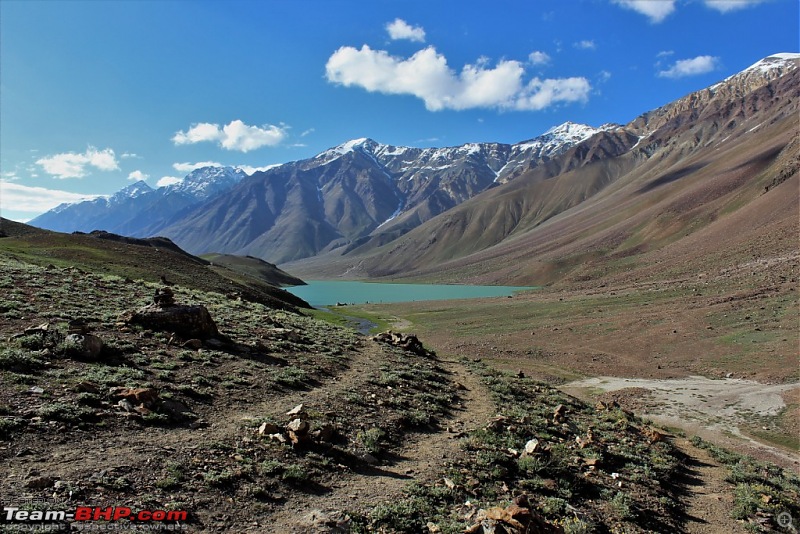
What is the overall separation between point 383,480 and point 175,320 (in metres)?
14.0

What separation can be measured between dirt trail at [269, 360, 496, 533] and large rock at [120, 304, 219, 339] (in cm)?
1221

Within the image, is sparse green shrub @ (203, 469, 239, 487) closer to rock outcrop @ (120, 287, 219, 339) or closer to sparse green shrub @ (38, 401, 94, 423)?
sparse green shrub @ (38, 401, 94, 423)

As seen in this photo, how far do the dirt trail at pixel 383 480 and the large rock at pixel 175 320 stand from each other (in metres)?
12.2

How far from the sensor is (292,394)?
1673 centimetres

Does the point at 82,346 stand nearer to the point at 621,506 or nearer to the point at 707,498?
the point at 621,506

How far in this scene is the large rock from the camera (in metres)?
20.2

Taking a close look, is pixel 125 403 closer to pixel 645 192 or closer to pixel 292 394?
pixel 292 394

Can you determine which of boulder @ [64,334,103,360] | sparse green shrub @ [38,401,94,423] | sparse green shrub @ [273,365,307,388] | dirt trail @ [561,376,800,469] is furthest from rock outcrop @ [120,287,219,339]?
dirt trail @ [561,376,800,469]

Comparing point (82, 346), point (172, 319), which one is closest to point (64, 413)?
point (82, 346)

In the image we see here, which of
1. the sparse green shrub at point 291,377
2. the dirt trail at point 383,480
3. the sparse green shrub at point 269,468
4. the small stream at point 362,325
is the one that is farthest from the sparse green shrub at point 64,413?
the small stream at point 362,325

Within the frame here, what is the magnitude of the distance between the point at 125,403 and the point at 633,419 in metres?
21.9

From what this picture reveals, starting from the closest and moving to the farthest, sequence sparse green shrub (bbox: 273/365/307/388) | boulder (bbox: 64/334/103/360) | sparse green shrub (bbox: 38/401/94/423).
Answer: sparse green shrub (bbox: 38/401/94/423) < boulder (bbox: 64/334/103/360) < sparse green shrub (bbox: 273/365/307/388)

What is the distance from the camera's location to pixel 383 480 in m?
11.3

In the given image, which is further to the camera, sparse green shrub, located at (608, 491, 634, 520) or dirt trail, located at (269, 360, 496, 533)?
sparse green shrub, located at (608, 491, 634, 520)
